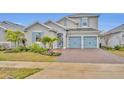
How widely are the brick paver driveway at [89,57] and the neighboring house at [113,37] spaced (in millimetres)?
236

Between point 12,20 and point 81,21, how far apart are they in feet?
5.45

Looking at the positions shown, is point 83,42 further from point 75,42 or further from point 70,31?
point 70,31

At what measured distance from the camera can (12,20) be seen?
7.16 meters

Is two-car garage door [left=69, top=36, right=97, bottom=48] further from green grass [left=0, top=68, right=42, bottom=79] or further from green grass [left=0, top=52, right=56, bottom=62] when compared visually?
green grass [left=0, top=68, right=42, bottom=79]

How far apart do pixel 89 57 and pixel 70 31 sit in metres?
0.82

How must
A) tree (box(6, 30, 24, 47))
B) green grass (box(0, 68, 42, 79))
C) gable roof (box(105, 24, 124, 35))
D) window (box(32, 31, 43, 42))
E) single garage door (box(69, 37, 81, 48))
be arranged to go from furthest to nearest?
single garage door (box(69, 37, 81, 48)), window (box(32, 31, 43, 42)), tree (box(6, 30, 24, 47)), gable roof (box(105, 24, 124, 35)), green grass (box(0, 68, 42, 79))

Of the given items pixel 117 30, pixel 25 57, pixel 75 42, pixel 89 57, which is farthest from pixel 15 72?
pixel 117 30

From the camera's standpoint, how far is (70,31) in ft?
25.2

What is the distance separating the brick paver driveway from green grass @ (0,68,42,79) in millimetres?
740

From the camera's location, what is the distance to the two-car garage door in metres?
7.59

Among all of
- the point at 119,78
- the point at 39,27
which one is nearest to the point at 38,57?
the point at 39,27

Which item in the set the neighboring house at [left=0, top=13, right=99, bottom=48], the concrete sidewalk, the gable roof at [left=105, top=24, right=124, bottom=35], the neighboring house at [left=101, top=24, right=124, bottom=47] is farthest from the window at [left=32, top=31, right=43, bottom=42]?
the gable roof at [left=105, top=24, right=124, bottom=35]
